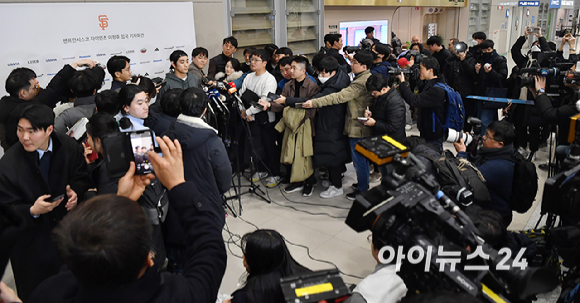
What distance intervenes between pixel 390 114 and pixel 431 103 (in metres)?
0.38

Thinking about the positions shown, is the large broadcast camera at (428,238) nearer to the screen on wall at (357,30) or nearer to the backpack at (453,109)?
the backpack at (453,109)

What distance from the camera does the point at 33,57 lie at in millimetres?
3641

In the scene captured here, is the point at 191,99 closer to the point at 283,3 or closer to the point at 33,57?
the point at 33,57

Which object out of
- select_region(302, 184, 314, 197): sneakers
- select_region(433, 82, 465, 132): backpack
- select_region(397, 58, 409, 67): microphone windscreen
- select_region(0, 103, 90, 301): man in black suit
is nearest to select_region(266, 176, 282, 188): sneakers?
select_region(302, 184, 314, 197): sneakers

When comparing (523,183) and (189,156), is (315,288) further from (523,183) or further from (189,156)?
(523,183)

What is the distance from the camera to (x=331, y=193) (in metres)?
4.25

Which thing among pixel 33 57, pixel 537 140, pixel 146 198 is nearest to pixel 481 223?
pixel 146 198

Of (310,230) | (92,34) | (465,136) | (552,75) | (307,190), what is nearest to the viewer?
(465,136)

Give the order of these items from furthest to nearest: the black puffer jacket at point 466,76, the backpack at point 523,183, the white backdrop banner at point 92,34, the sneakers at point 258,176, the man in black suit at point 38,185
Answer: the black puffer jacket at point 466,76
the sneakers at point 258,176
the white backdrop banner at point 92,34
the backpack at point 523,183
the man in black suit at point 38,185

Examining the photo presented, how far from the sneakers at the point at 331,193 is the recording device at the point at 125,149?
9.43ft

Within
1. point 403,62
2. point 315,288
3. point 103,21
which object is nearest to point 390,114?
point 403,62

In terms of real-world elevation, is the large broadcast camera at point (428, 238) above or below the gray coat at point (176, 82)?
below

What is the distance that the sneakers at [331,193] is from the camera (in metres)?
4.23

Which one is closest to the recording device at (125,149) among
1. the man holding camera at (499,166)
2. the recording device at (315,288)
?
the recording device at (315,288)
